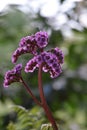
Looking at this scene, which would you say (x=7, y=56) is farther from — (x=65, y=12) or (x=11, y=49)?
(x=65, y=12)

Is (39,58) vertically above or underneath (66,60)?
underneath

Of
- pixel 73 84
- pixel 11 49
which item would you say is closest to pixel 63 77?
pixel 73 84

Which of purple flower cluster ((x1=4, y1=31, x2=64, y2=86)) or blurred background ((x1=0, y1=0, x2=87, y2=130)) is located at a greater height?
blurred background ((x1=0, y1=0, x2=87, y2=130))

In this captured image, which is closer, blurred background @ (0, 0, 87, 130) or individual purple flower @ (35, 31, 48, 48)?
individual purple flower @ (35, 31, 48, 48)

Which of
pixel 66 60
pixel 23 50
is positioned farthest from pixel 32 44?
pixel 66 60

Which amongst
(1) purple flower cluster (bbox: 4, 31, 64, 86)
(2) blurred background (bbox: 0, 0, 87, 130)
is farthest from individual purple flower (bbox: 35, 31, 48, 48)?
(2) blurred background (bbox: 0, 0, 87, 130)

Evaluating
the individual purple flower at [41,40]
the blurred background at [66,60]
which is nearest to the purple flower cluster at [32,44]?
the individual purple flower at [41,40]

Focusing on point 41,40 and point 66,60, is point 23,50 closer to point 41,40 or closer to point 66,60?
point 41,40

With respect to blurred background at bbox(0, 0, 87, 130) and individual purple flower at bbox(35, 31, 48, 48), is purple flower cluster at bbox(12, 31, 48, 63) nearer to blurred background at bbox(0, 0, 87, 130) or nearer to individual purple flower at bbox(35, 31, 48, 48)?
individual purple flower at bbox(35, 31, 48, 48)
